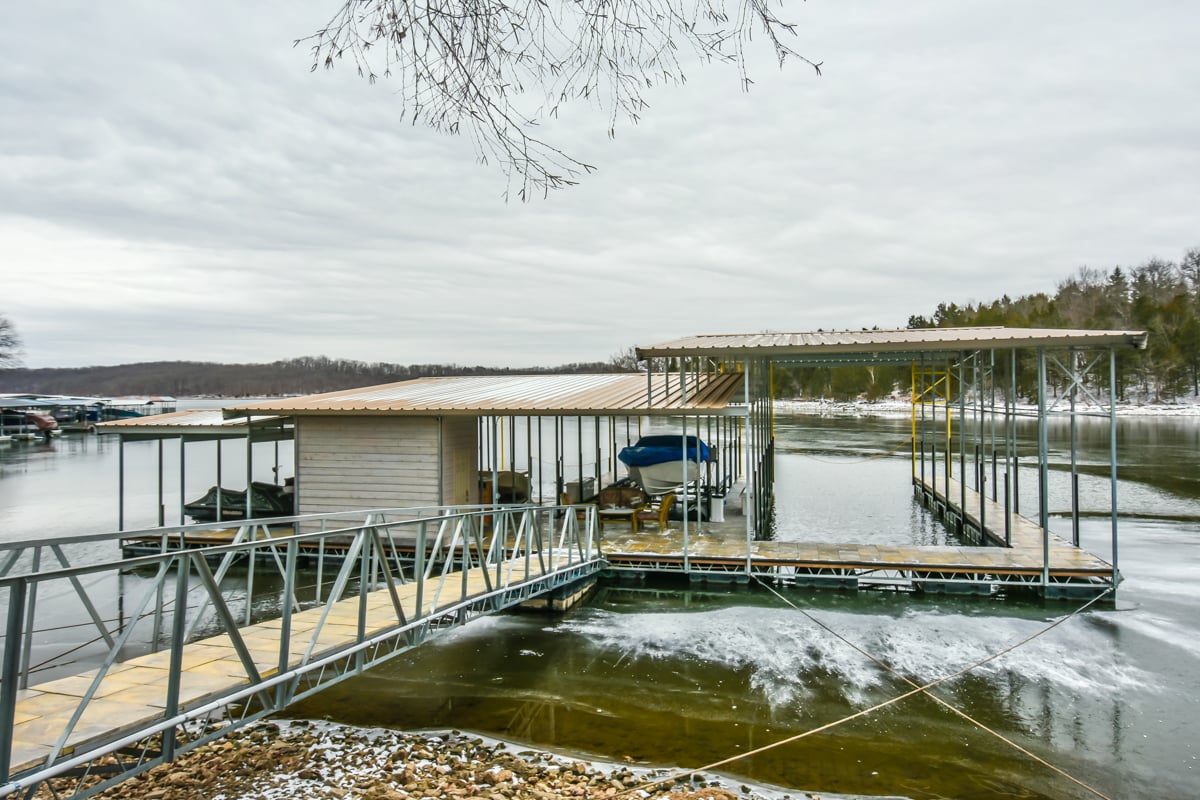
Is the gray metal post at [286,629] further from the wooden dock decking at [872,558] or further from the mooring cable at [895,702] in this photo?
the wooden dock decking at [872,558]

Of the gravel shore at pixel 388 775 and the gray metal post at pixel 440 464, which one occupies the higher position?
the gray metal post at pixel 440 464

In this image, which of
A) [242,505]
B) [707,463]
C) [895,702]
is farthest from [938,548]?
[242,505]

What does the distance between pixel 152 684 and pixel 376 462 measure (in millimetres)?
8988

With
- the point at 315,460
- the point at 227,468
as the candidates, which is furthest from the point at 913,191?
the point at 227,468

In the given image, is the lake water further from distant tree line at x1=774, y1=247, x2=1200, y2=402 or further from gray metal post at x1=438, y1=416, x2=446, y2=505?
distant tree line at x1=774, y1=247, x2=1200, y2=402

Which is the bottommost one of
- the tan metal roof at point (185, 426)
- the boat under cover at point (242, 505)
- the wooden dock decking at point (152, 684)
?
the boat under cover at point (242, 505)

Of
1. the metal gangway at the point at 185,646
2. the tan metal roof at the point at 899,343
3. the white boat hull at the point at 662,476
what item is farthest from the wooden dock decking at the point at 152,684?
the white boat hull at the point at 662,476

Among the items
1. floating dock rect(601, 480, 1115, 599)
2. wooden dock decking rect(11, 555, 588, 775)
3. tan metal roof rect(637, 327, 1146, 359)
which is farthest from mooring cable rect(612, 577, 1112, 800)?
tan metal roof rect(637, 327, 1146, 359)

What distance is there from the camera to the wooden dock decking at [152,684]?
366 centimetres

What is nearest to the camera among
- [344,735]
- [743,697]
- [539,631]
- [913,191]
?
[344,735]

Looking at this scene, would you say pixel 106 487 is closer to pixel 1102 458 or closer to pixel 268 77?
pixel 268 77

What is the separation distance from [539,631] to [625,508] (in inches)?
193

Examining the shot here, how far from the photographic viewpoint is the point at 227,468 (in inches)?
1300

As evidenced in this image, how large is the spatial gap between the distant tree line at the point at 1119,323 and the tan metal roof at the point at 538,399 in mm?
37696
